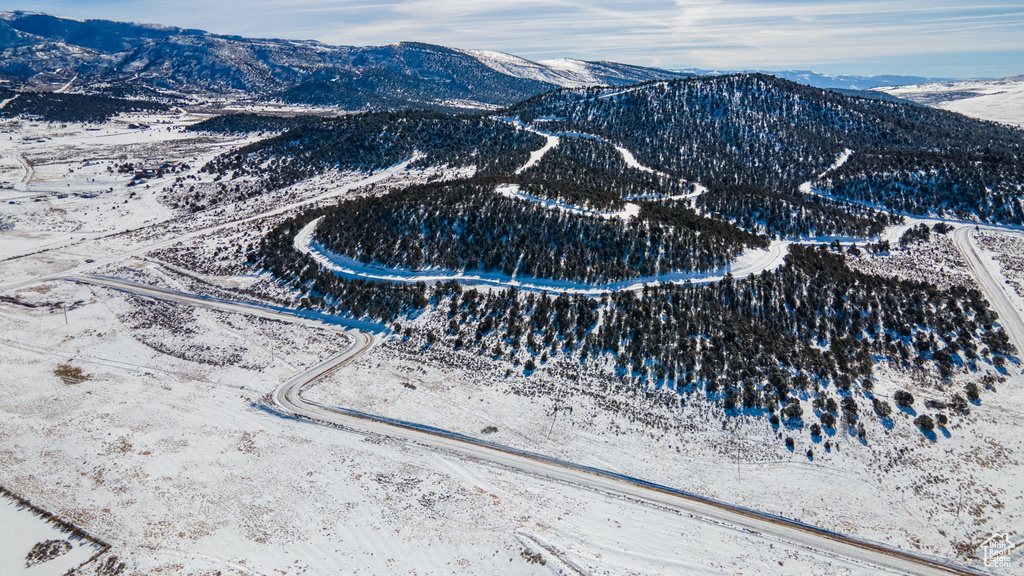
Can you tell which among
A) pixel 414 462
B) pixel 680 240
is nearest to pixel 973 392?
pixel 680 240

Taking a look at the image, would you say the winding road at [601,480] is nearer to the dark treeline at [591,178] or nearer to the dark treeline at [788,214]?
the dark treeline at [591,178]

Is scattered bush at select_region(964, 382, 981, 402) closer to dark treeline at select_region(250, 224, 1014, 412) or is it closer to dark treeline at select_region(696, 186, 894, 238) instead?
dark treeline at select_region(250, 224, 1014, 412)

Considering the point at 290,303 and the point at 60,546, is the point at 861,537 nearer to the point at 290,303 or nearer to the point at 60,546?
the point at 60,546

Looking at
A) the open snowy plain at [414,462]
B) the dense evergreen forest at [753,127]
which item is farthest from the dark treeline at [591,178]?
the open snowy plain at [414,462]

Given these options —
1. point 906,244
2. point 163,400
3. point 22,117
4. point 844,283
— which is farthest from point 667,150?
point 22,117

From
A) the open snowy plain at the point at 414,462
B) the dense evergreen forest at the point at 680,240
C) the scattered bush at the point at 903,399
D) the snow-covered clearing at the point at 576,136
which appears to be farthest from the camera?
the snow-covered clearing at the point at 576,136
